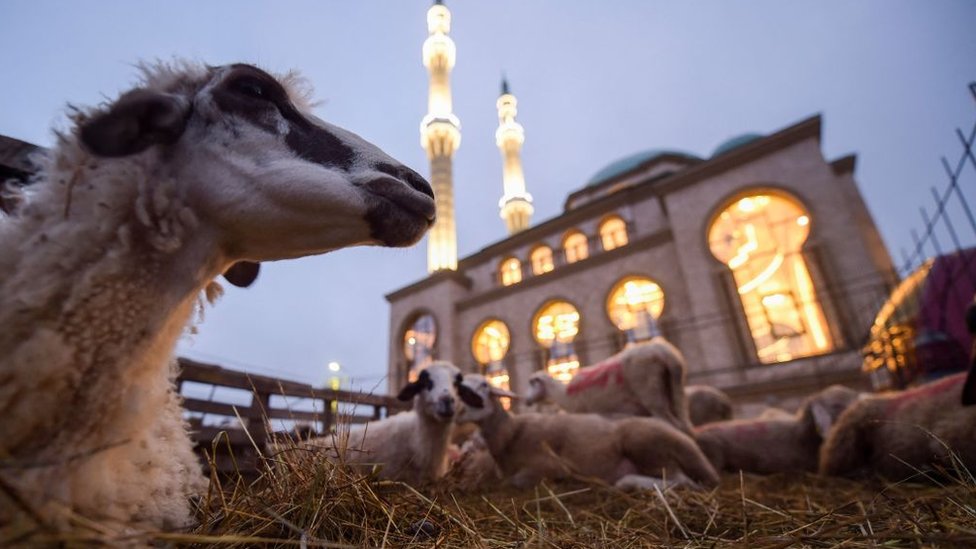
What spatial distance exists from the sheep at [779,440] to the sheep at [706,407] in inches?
113

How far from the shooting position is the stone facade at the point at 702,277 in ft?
44.8

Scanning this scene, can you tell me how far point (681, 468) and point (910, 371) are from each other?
902 centimetres

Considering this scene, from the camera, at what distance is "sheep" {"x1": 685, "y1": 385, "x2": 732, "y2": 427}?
9125 millimetres

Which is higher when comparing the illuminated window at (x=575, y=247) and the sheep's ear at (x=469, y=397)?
the illuminated window at (x=575, y=247)

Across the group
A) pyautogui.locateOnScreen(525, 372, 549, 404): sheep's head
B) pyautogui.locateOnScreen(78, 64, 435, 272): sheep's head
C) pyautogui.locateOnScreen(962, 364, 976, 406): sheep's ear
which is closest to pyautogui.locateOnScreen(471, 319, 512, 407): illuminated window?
pyautogui.locateOnScreen(525, 372, 549, 404): sheep's head

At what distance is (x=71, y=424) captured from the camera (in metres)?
1.16

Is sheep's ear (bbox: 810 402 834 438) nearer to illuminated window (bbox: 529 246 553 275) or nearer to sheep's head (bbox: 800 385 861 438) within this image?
sheep's head (bbox: 800 385 861 438)

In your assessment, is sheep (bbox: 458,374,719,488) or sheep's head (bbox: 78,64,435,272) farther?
sheep (bbox: 458,374,719,488)

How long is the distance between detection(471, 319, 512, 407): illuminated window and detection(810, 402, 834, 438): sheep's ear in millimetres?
15663

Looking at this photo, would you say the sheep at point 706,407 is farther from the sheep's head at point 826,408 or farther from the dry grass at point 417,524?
the dry grass at point 417,524

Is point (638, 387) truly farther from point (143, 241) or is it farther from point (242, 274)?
point (143, 241)

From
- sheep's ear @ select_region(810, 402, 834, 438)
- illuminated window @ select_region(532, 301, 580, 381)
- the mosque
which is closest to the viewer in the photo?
sheep's ear @ select_region(810, 402, 834, 438)

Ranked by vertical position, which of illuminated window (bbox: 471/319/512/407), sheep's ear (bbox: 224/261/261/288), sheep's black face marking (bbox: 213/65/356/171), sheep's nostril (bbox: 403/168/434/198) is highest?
illuminated window (bbox: 471/319/512/407)

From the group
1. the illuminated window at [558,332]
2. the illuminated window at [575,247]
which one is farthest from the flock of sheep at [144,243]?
the illuminated window at [575,247]
